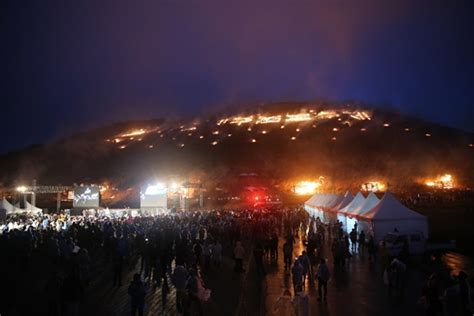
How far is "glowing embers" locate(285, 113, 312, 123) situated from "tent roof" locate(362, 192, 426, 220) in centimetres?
11365

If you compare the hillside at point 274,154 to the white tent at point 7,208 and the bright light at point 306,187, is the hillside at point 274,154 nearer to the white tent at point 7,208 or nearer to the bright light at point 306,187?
the bright light at point 306,187

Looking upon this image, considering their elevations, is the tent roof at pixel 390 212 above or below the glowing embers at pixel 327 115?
below

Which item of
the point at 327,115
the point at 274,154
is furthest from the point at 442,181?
the point at 327,115

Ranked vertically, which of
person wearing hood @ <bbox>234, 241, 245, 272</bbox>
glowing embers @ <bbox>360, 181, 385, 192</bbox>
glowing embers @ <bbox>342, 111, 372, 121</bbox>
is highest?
glowing embers @ <bbox>342, 111, 372, 121</bbox>

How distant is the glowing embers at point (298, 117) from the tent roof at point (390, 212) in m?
114

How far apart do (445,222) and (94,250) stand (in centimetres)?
2370

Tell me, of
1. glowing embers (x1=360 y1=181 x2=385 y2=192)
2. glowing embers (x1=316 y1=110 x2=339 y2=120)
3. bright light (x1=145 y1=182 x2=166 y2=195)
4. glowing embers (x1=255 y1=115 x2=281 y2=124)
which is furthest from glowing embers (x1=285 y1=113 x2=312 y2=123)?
bright light (x1=145 y1=182 x2=166 y2=195)

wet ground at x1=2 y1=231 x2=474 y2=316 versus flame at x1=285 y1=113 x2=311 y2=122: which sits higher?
flame at x1=285 y1=113 x2=311 y2=122

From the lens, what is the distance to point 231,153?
99.9 meters

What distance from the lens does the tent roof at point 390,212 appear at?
20500mm

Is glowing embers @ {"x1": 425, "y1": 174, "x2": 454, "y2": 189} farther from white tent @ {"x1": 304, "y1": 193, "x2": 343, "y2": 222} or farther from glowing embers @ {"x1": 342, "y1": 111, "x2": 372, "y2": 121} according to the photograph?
glowing embers @ {"x1": 342, "y1": 111, "x2": 372, "y2": 121}

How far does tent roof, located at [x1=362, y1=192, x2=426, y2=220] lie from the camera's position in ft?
67.3

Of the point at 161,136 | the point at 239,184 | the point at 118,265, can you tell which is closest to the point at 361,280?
the point at 118,265

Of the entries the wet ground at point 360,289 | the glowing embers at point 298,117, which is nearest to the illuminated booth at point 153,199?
the wet ground at point 360,289
